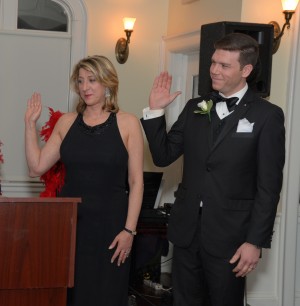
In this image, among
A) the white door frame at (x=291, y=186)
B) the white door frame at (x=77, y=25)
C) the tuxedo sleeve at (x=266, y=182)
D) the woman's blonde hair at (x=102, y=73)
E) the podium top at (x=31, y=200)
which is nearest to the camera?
the podium top at (x=31, y=200)

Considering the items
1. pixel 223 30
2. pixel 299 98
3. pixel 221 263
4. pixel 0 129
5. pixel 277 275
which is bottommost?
pixel 277 275

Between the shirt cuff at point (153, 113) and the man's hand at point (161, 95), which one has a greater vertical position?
the man's hand at point (161, 95)

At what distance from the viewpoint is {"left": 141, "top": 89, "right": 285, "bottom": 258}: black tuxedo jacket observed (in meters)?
3.26

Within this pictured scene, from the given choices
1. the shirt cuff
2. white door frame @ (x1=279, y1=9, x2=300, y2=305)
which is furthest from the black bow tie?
white door frame @ (x1=279, y1=9, x2=300, y2=305)

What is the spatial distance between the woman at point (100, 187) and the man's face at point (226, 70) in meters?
0.56

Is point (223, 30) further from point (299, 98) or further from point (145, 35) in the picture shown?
point (145, 35)

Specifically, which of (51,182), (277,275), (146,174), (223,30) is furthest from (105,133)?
(277,275)

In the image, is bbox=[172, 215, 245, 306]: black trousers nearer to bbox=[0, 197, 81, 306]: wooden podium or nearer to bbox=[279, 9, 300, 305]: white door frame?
bbox=[0, 197, 81, 306]: wooden podium

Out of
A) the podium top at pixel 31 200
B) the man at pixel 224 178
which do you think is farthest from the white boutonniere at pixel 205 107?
the podium top at pixel 31 200

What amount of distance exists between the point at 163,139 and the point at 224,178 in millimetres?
349

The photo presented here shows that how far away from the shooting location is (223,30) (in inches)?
164

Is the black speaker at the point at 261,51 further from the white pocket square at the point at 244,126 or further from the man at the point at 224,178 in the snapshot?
the white pocket square at the point at 244,126

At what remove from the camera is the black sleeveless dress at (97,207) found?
364cm

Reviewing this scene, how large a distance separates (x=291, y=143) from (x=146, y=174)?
44.3 inches
